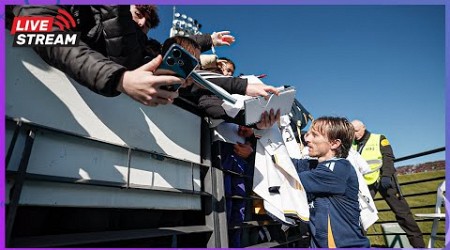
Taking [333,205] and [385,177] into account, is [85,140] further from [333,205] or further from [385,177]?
[385,177]

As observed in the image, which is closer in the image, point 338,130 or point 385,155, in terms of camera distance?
point 338,130

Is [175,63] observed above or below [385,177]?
above

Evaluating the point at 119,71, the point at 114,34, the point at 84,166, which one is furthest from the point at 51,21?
the point at 84,166

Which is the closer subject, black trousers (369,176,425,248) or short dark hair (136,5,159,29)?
short dark hair (136,5,159,29)

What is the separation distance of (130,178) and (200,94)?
76 cm

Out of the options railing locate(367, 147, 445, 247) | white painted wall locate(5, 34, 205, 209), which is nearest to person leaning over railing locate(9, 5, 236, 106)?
white painted wall locate(5, 34, 205, 209)

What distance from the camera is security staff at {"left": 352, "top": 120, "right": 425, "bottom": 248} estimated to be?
13.3ft

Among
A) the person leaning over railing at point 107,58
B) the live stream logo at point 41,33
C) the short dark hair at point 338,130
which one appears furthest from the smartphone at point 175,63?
the short dark hair at point 338,130

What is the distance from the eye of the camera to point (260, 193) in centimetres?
197

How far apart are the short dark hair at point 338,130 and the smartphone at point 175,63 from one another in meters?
1.71

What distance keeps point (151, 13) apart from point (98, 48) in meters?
0.51

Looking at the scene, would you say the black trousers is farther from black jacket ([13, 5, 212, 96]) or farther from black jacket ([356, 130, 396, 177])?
black jacket ([13, 5, 212, 96])

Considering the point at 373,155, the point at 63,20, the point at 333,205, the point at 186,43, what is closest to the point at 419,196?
the point at 373,155

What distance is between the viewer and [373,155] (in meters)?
4.42
